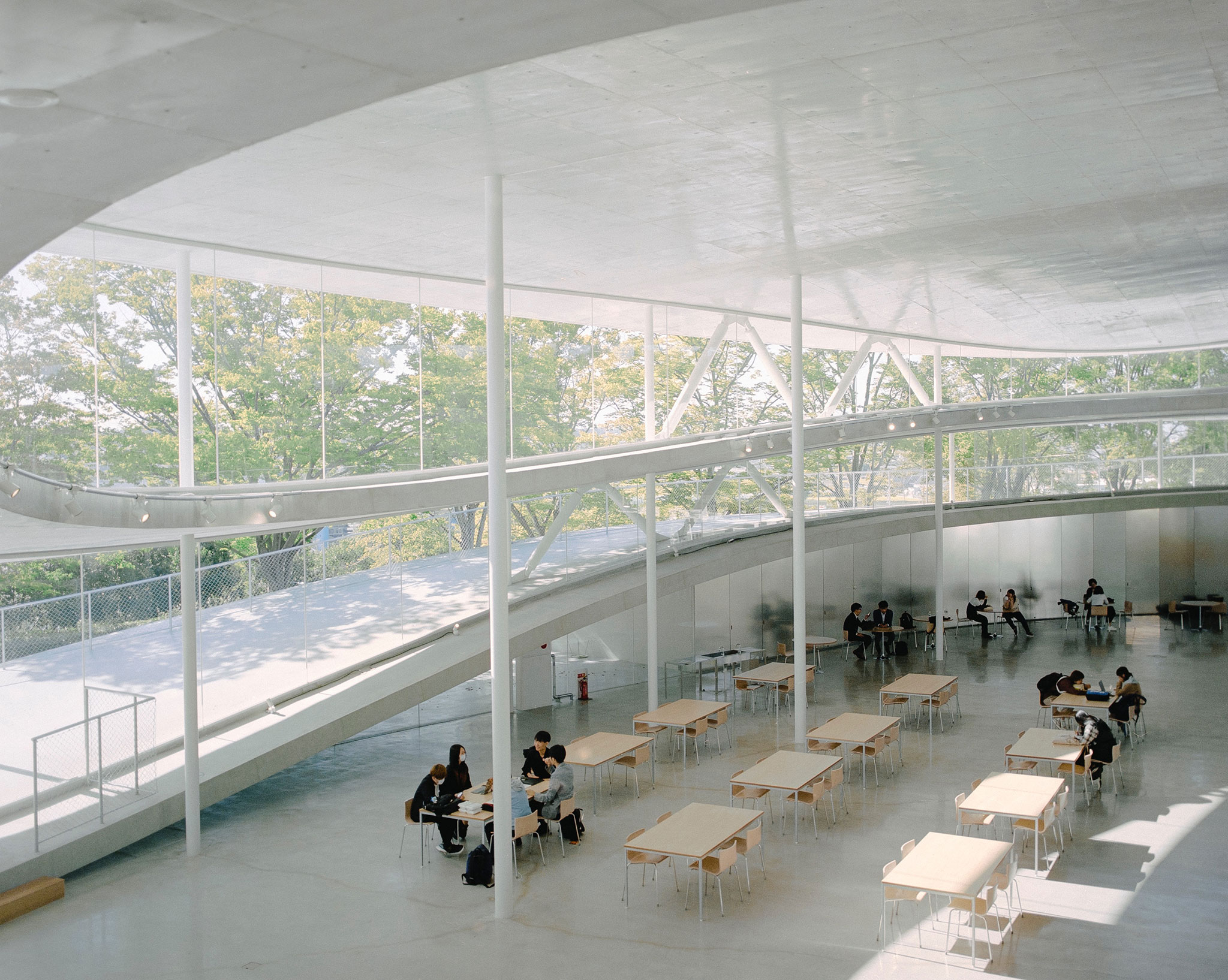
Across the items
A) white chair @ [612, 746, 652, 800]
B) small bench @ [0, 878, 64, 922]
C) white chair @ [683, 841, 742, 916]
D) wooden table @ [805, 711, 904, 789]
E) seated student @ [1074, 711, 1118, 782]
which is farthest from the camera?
wooden table @ [805, 711, 904, 789]

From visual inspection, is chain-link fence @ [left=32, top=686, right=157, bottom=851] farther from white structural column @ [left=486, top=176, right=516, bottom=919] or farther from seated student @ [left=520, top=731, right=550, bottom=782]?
white structural column @ [left=486, top=176, right=516, bottom=919]

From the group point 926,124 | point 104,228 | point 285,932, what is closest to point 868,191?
point 926,124

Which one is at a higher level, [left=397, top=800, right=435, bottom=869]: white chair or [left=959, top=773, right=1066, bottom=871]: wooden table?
[left=959, top=773, right=1066, bottom=871]: wooden table

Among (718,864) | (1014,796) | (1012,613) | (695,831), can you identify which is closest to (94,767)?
(695,831)

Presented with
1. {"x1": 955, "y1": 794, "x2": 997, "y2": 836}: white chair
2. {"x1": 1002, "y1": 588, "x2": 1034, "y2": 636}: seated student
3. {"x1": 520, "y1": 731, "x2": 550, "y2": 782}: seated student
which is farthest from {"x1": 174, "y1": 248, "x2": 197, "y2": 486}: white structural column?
{"x1": 1002, "y1": 588, "x2": 1034, "y2": 636}: seated student

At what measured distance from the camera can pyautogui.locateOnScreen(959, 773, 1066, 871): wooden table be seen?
9.73 m

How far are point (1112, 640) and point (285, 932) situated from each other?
20017 mm

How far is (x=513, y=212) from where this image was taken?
34.2ft

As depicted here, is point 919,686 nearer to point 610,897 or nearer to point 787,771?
point 787,771

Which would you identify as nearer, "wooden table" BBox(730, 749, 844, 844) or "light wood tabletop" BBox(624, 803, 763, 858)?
"light wood tabletop" BBox(624, 803, 763, 858)

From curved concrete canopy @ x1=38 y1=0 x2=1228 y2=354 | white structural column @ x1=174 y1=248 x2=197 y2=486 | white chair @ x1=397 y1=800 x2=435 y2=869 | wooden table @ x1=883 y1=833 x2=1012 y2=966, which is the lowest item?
white chair @ x1=397 y1=800 x2=435 y2=869

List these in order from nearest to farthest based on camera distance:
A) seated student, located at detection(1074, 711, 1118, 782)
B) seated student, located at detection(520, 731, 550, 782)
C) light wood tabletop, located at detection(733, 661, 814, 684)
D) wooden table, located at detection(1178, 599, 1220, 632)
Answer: seated student, located at detection(520, 731, 550, 782) → seated student, located at detection(1074, 711, 1118, 782) → light wood tabletop, located at detection(733, 661, 814, 684) → wooden table, located at detection(1178, 599, 1220, 632)

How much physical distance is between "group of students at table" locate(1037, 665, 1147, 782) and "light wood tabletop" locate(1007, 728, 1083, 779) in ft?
0.87

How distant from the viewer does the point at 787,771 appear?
11.3 m
